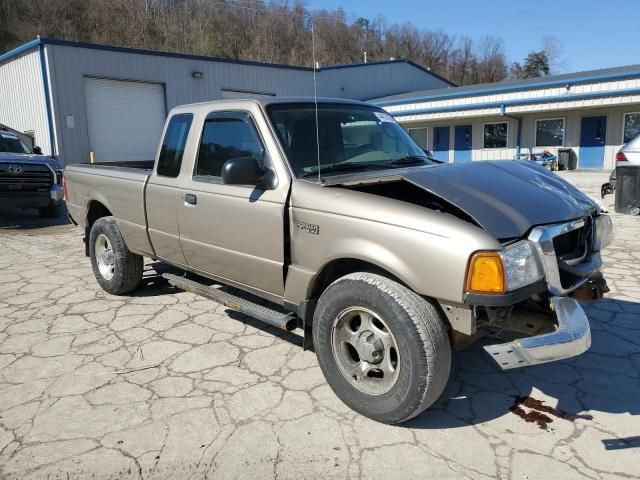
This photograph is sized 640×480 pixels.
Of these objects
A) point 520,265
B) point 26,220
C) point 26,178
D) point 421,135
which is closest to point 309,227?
point 520,265

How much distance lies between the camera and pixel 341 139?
4047 millimetres

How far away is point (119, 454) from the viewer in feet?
9.30

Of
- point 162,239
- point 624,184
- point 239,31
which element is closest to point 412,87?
point 239,31

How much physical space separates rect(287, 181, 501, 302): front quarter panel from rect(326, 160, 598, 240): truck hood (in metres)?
0.19

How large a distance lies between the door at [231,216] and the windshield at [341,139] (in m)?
0.24

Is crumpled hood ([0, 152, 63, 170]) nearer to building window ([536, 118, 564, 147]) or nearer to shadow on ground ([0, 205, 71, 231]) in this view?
shadow on ground ([0, 205, 71, 231])

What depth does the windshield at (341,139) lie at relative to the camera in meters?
3.72

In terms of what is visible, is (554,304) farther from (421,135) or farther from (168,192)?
(421,135)

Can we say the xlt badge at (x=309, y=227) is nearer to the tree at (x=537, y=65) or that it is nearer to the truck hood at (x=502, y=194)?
the truck hood at (x=502, y=194)

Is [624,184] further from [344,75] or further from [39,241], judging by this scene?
[344,75]

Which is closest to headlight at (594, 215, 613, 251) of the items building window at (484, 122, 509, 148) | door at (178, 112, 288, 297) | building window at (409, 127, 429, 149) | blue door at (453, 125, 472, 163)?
door at (178, 112, 288, 297)

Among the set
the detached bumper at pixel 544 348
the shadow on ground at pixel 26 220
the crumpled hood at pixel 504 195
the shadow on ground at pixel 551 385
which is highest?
the crumpled hood at pixel 504 195

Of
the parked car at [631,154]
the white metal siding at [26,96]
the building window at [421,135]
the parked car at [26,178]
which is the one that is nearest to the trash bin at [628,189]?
the parked car at [631,154]

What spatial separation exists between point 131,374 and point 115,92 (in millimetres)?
18121
